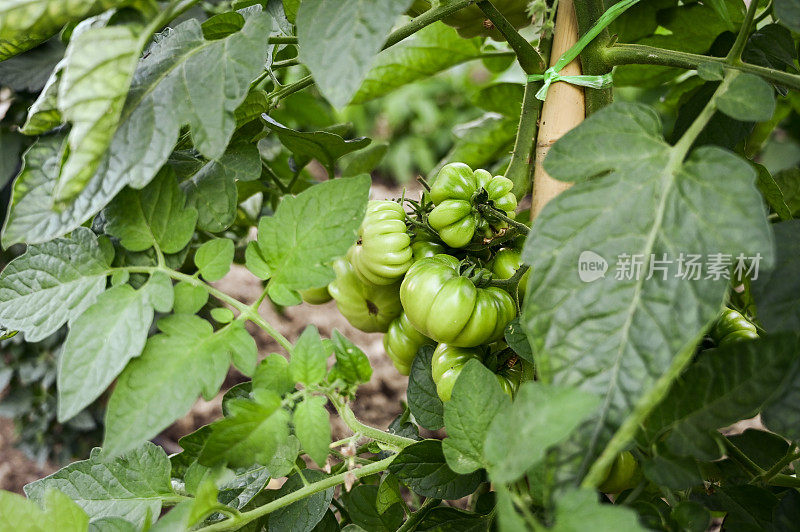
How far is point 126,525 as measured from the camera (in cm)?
42

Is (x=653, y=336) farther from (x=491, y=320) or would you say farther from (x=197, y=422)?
(x=197, y=422)

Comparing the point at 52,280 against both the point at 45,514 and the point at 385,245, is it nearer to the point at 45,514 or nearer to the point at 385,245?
the point at 45,514

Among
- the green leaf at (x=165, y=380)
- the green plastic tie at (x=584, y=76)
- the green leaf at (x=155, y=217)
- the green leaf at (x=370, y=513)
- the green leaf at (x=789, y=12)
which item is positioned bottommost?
the green leaf at (x=370, y=513)

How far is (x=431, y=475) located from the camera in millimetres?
494

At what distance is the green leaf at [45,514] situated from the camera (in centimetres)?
40

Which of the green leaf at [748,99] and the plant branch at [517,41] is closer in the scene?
the green leaf at [748,99]

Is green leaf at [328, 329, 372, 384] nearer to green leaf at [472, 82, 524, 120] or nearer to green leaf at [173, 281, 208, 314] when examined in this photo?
green leaf at [173, 281, 208, 314]

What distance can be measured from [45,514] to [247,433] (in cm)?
14

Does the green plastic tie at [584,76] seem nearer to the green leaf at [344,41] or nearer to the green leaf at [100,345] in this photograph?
the green leaf at [344,41]

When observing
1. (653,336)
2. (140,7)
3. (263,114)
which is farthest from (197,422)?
(653,336)

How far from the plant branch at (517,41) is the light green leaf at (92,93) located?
307 mm

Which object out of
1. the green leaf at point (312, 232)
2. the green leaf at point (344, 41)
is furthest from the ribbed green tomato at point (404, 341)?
the green leaf at point (344, 41)

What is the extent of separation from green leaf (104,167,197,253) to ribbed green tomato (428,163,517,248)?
0.22 m

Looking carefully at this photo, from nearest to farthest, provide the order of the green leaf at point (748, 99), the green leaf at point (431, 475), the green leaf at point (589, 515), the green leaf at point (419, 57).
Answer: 1. the green leaf at point (589, 515)
2. the green leaf at point (748, 99)
3. the green leaf at point (431, 475)
4. the green leaf at point (419, 57)
